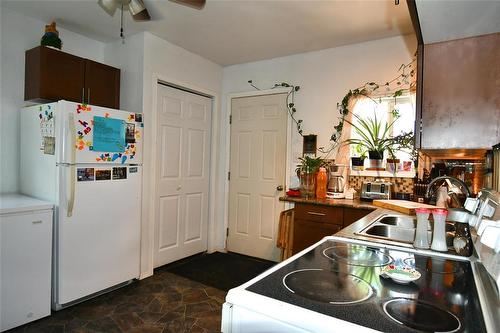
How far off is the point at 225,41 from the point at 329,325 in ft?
10.2

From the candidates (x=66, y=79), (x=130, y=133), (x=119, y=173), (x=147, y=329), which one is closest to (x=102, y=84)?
(x=66, y=79)

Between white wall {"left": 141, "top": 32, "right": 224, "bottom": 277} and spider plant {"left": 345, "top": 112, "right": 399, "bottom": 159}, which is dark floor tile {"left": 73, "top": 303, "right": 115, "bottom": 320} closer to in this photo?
white wall {"left": 141, "top": 32, "right": 224, "bottom": 277}

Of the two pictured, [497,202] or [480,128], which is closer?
[497,202]

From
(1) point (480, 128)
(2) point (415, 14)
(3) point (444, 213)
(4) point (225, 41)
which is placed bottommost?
(3) point (444, 213)

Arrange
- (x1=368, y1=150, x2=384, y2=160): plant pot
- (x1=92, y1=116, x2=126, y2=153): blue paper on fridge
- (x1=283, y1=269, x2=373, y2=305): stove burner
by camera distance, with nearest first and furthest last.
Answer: (x1=283, y1=269, x2=373, y2=305): stove burner → (x1=92, y1=116, x2=126, y2=153): blue paper on fridge → (x1=368, y1=150, x2=384, y2=160): plant pot

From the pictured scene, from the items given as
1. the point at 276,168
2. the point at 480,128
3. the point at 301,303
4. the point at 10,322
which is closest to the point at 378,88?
the point at 276,168

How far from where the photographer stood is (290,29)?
9.68 ft

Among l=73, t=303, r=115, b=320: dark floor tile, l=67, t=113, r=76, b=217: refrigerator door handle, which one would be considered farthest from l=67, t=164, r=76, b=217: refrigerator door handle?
l=73, t=303, r=115, b=320: dark floor tile

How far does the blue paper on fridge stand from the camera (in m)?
2.58

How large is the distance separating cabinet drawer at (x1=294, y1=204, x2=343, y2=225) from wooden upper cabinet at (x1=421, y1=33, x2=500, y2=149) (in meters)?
1.42

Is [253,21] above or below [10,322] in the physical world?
above

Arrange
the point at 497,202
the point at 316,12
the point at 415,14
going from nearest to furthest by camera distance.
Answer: the point at 497,202 < the point at 415,14 < the point at 316,12

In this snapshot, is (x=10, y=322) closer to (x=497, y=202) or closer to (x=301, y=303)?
(x=301, y=303)

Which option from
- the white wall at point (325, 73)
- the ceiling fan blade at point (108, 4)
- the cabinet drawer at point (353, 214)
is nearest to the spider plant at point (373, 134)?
the white wall at point (325, 73)
